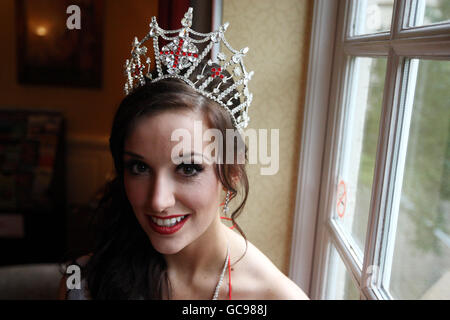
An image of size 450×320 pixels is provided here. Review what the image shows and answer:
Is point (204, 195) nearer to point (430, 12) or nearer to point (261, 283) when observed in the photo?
point (261, 283)

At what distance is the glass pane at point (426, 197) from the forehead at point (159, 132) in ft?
1.42

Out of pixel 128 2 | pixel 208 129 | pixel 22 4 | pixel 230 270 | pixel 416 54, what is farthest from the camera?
pixel 22 4

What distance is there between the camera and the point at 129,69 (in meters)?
1.00

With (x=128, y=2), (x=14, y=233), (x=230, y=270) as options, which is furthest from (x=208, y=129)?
(x=14, y=233)

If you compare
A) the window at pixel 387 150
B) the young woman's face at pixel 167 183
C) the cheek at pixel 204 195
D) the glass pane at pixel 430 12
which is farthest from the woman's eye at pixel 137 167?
the glass pane at pixel 430 12

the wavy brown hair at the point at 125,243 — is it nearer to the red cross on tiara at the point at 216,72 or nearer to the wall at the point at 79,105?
the red cross on tiara at the point at 216,72

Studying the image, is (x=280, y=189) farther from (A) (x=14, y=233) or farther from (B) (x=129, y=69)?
(A) (x=14, y=233)

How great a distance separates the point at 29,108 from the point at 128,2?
1235 mm

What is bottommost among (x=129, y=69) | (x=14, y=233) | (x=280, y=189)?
(x=14, y=233)

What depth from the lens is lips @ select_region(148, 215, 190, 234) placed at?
905 mm

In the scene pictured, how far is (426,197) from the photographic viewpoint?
2.48ft

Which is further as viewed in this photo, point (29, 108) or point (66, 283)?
point (29, 108)

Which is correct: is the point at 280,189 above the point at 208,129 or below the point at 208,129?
below

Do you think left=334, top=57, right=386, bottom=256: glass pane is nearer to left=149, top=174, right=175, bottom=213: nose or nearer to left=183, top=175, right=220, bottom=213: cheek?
left=183, top=175, right=220, bottom=213: cheek
